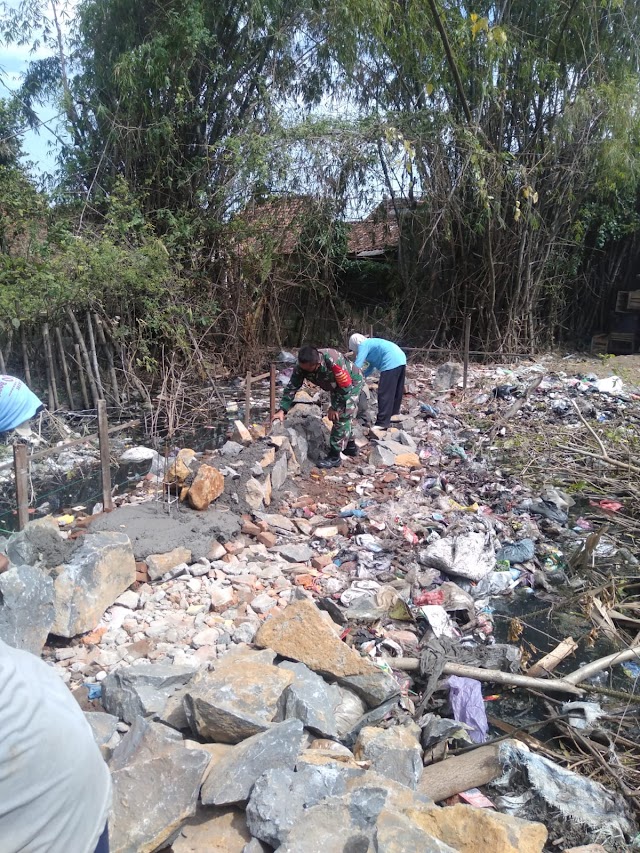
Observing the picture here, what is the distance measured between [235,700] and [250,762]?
1.10ft

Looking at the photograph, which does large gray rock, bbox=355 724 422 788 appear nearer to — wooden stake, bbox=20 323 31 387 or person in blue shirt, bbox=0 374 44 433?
person in blue shirt, bbox=0 374 44 433

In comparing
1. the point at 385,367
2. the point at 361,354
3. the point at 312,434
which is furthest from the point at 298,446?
the point at 385,367

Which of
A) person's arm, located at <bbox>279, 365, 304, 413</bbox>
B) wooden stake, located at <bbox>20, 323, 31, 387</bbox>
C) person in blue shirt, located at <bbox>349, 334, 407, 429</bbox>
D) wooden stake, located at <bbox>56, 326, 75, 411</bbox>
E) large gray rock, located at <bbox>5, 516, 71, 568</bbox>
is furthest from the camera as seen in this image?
person in blue shirt, located at <bbox>349, 334, 407, 429</bbox>

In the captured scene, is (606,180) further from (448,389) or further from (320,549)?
(320,549)

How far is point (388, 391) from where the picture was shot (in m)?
7.29

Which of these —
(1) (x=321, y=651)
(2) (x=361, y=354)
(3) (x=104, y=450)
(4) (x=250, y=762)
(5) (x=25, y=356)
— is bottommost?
(1) (x=321, y=651)

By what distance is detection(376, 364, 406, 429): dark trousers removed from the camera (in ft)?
23.8

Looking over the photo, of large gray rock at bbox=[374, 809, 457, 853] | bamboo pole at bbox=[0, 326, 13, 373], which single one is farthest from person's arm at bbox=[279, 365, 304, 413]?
large gray rock at bbox=[374, 809, 457, 853]

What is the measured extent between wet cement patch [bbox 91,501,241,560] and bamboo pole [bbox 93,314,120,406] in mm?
3037

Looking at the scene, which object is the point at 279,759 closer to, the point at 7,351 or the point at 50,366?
the point at 50,366

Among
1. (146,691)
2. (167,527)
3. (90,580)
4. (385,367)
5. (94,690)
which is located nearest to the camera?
(146,691)

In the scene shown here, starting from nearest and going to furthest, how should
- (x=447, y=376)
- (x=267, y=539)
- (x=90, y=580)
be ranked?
(x=90, y=580) < (x=267, y=539) < (x=447, y=376)

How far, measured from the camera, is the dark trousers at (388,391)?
7.25 meters

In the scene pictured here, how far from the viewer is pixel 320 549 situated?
176 inches
